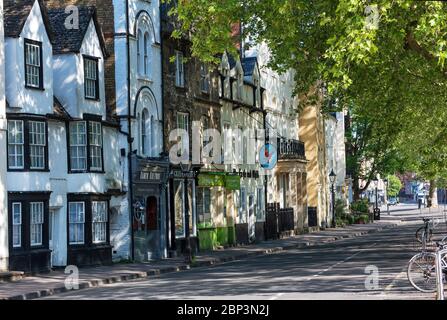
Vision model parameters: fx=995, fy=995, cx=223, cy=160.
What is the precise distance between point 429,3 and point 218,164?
2822 cm

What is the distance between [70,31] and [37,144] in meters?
5.43

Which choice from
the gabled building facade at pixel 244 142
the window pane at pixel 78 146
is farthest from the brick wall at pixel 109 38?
the gabled building facade at pixel 244 142

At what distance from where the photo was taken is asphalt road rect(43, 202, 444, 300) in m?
21.9

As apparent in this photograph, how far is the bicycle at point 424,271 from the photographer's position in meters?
20.6

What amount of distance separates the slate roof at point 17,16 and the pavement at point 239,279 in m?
8.13

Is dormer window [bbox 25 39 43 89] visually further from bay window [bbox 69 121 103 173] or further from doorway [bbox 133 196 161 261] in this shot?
doorway [bbox 133 196 161 261]

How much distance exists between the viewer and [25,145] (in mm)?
33000

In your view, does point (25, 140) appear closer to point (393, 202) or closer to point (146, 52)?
point (146, 52)

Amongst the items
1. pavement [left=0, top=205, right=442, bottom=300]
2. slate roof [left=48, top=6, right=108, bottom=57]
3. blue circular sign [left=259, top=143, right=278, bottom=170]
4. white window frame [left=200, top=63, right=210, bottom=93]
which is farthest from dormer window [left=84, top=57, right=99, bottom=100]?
blue circular sign [left=259, top=143, right=278, bottom=170]

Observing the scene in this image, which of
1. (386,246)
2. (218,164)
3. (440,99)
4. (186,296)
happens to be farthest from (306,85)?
(186,296)

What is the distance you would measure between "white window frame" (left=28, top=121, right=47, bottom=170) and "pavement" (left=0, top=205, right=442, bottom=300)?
376 cm

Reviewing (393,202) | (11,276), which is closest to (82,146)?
(11,276)

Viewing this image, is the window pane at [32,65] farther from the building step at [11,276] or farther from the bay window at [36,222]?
the building step at [11,276]
